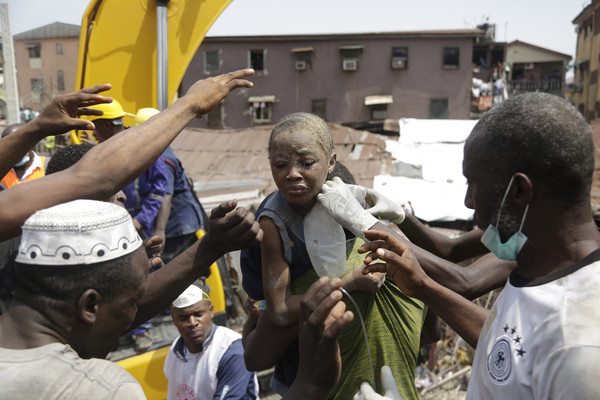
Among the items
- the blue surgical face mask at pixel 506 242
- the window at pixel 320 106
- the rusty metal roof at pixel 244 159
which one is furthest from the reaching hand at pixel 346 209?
the window at pixel 320 106

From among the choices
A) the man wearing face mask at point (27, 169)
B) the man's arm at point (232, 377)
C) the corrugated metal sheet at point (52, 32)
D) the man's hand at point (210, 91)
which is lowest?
the man's arm at point (232, 377)

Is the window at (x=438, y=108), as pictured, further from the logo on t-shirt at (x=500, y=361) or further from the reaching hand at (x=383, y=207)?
the logo on t-shirt at (x=500, y=361)

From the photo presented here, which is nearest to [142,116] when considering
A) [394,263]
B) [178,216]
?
[178,216]

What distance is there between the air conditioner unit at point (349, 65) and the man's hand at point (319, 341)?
30.9 m

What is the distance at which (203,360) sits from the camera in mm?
3562

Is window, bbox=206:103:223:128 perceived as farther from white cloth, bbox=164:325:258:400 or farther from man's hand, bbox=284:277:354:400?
man's hand, bbox=284:277:354:400

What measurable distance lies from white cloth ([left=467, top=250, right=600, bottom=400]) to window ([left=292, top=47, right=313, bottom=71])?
3099 cm

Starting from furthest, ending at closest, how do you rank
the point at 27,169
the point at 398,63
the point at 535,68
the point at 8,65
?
the point at 535,68 < the point at 398,63 < the point at 8,65 < the point at 27,169

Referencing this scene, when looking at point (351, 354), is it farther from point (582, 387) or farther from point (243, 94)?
point (243, 94)

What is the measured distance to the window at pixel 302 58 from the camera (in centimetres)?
3116

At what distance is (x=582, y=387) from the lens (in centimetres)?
124

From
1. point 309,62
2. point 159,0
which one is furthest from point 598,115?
point 159,0

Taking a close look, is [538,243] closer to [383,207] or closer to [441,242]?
[383,207]

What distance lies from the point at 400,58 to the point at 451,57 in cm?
303
